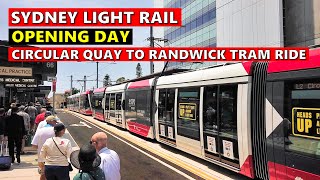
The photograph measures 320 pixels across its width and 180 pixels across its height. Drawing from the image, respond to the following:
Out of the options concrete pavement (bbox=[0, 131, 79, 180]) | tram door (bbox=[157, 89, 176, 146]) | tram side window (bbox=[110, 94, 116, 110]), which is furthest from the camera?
tram side window (bbox=[110, 94, 116, 110])

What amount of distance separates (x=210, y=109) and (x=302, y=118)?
420 cm

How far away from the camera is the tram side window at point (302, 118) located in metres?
7.41

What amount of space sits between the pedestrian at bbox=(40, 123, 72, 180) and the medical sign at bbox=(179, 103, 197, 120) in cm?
646

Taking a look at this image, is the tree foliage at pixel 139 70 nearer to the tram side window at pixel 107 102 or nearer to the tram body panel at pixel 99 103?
the tram body panel at pixel 99 103

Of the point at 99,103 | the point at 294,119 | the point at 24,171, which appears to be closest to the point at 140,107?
the point at 24,171

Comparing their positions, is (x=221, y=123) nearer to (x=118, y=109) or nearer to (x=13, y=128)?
(x=13, y=128)

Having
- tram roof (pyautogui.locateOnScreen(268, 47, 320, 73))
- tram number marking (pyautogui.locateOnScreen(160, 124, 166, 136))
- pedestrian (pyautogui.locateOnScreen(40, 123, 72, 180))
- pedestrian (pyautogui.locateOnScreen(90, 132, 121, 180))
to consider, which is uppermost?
tram roof (pyautogui.locateOnScreen(268, 47, 320, 73))

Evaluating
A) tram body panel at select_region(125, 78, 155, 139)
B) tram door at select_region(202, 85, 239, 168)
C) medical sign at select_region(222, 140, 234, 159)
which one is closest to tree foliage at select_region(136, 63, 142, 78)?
tram body panel at select_region(125, 78, 155, 139)

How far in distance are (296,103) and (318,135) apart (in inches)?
34.2

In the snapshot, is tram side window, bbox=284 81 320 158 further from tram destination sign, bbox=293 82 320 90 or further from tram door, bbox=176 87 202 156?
tram door, bbox=176 87 202 156

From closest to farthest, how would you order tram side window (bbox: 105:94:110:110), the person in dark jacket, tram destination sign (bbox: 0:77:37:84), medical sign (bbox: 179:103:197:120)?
Result: the person in dark jacket → medical sign (bbox: 179:103:197:120) → tram destination sign (bbox: 0:77:37:84) → tram side window (bbox: 105:94:110:110)

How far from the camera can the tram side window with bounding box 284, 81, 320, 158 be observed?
7414mm

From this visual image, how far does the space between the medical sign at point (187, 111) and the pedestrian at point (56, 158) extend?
254 inches

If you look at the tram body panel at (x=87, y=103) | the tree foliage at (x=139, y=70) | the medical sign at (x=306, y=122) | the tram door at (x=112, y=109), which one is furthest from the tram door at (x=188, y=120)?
the tree foliage at (x=139, y=70)
